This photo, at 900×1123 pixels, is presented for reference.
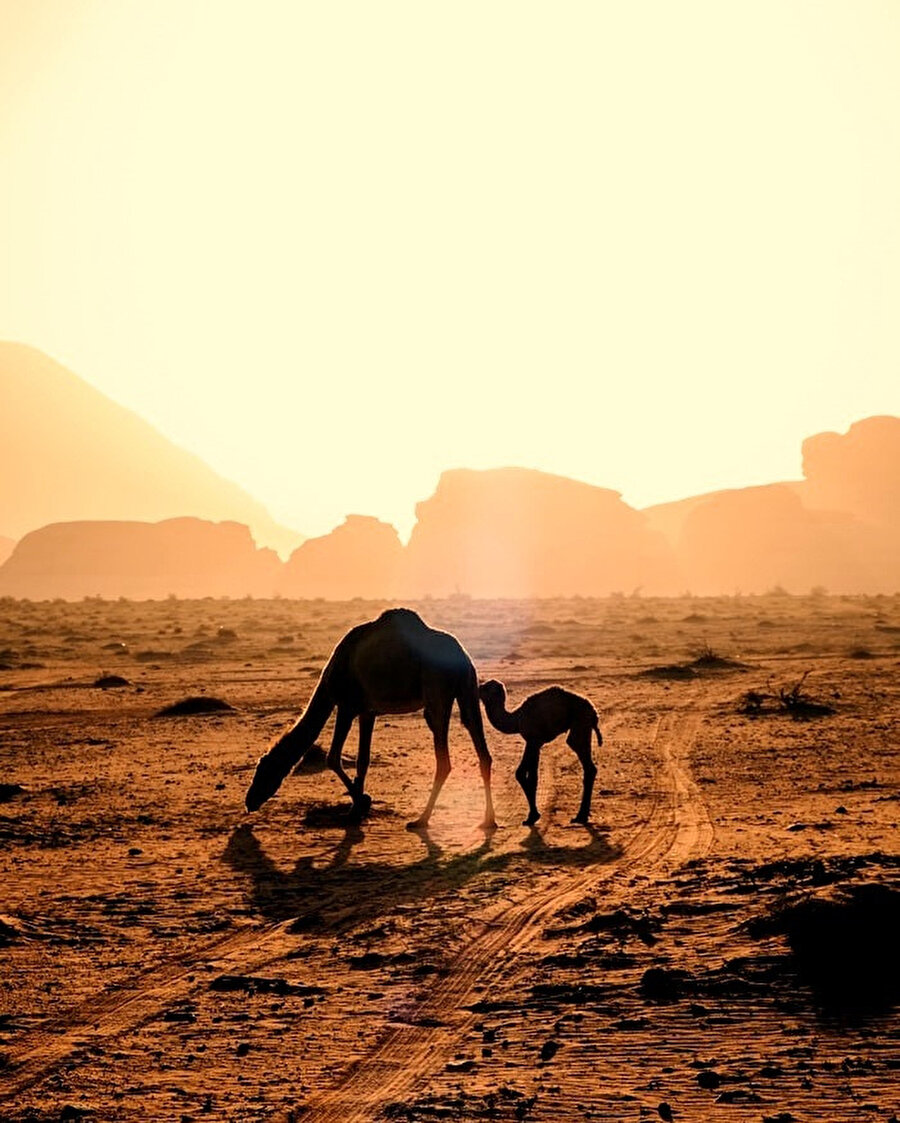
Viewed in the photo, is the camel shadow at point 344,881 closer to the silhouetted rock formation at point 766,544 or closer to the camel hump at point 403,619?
the camel hump at point 403,619

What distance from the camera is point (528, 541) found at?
183 m

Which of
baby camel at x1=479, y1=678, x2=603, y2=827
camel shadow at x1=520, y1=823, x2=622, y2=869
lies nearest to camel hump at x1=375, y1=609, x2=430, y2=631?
baby camel at x1=479, y1=678, x2=603, y2=827

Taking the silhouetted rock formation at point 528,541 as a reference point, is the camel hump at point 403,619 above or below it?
below

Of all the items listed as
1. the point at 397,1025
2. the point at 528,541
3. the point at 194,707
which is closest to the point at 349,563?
the point at 528,541

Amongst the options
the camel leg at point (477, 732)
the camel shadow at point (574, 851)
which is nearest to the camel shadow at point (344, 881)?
the camel shadow at point (574, 851)

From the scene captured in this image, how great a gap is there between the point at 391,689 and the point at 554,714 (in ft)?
5.85

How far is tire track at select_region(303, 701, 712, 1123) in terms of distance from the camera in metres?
6.45

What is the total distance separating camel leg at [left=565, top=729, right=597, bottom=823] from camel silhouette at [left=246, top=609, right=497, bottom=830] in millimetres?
948

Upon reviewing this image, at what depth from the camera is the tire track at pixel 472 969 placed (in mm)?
6445

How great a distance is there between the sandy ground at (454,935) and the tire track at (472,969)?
0.08 feet

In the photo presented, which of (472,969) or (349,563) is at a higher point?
(349,563)

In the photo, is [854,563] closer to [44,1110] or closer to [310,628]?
[310,628]

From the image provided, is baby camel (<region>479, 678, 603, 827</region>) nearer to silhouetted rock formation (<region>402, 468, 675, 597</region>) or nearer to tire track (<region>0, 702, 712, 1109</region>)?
tire track (<region>0, 702, 712, 1109</region>)

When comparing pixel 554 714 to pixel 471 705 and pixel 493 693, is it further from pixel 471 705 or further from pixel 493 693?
pixel 471 705
